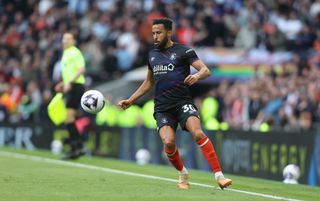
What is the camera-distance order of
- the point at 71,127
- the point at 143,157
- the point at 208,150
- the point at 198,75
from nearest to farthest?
the point at 198,75 < the point at 208,150 < the point at 71,127 < the point at 143,157

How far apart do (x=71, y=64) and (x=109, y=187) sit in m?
5.66

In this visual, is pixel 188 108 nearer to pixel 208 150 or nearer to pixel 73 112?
pixel 208 150

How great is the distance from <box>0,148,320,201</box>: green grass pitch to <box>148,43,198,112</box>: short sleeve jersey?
1.14 m

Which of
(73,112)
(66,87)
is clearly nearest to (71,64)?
(66,87)

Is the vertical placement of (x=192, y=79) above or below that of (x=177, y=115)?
above

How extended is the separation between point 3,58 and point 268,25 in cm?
829

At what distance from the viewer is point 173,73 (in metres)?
11.5

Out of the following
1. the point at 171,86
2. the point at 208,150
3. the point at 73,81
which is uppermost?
the point at 73,81

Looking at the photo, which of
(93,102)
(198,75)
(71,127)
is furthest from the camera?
(71,127)

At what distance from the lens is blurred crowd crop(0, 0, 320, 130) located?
2619 cm

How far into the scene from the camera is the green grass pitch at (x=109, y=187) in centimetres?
1035

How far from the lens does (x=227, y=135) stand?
19.0 meters

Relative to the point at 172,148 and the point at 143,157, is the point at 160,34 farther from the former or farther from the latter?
the point at 143,157

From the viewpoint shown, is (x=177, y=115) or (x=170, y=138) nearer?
(x=170, y=138)
